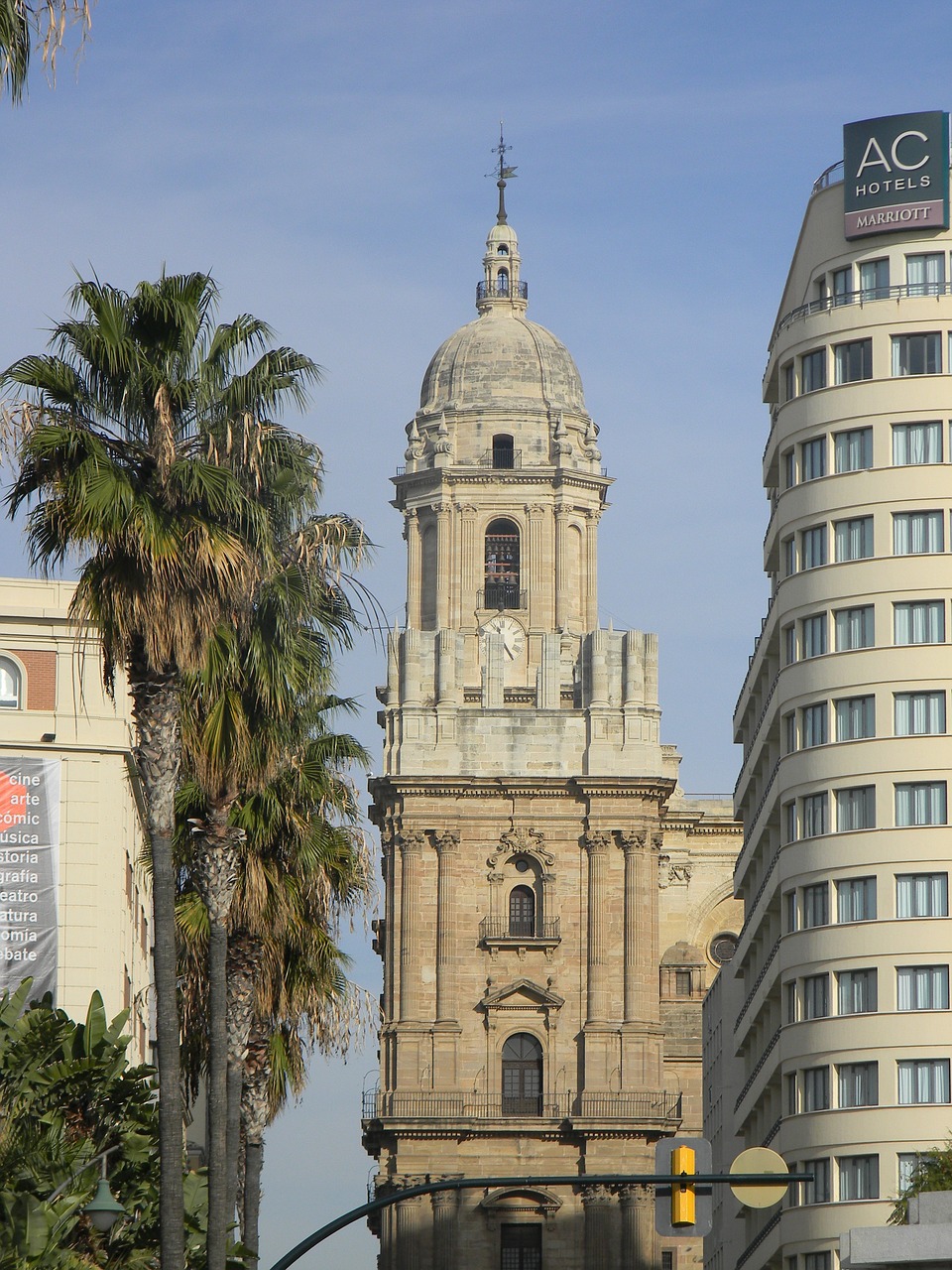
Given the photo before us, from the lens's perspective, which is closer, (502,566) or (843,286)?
(843,286)

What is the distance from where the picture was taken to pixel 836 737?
227 ft

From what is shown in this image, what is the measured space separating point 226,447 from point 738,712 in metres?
55.7

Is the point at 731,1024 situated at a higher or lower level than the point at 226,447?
lower

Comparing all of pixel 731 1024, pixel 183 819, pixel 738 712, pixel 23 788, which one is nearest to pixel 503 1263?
pixel 731 1024

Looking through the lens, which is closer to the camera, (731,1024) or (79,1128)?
(79,1128)

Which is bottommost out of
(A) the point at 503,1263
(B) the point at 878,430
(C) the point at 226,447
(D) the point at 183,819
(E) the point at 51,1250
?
(A) the point at 503,1263

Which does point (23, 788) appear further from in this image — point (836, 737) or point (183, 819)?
point (836, 737)

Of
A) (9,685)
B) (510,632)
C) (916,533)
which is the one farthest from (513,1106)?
(9,685)

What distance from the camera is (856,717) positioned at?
6869 centimetres

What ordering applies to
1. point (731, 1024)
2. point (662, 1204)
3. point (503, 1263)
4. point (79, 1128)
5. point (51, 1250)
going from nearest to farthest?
point (662, 1204)
point (51, 1250)
point (79, 1128)
point (731, 1024)
point (503, 1263)

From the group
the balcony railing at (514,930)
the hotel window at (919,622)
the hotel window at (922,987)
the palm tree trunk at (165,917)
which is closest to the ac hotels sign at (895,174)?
the hotel window at (919,622)

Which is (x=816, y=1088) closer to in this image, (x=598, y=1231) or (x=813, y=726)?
(x=813, y=726)

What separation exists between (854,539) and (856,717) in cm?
474

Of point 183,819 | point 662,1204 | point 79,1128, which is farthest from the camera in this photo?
point 183,819
